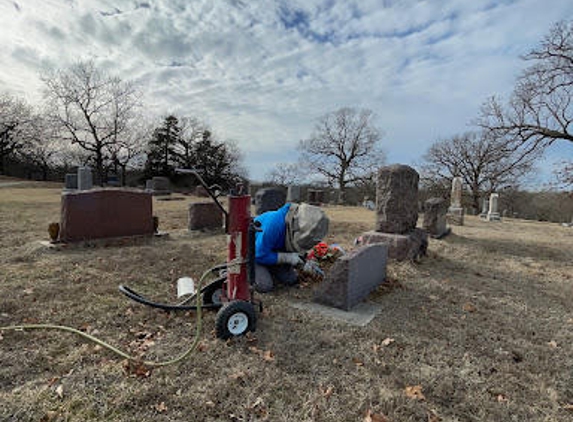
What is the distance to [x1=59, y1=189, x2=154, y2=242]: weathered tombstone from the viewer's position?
6223 mm

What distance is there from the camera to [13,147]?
3506 centimetres

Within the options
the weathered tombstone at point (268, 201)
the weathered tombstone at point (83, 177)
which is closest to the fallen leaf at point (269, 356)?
the weathered tombstone at point (268, 201)

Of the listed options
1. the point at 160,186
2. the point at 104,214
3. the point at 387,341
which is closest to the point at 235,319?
the point at 387,341

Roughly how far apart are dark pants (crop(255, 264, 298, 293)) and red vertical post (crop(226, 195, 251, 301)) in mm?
1092

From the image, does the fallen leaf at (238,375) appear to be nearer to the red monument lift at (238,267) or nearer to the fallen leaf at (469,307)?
the red monument lift at (238,267)

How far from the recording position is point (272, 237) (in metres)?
3.80

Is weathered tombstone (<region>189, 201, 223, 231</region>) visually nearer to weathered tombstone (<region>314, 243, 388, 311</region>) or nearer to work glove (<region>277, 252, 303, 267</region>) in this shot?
work glove (<region>277, 252, 303, 267</region>)

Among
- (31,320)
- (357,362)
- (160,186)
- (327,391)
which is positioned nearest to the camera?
(327,391)

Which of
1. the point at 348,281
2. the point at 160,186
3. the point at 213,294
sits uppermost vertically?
the point at 160,186

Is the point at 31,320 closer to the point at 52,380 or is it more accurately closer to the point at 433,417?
the point at 52,380

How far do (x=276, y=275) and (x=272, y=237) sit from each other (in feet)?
2.36

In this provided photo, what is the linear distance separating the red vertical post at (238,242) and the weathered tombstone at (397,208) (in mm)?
3552

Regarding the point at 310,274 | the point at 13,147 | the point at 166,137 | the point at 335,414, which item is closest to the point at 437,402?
the point at 335,414

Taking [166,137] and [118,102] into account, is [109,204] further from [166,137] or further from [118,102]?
[118,102]
